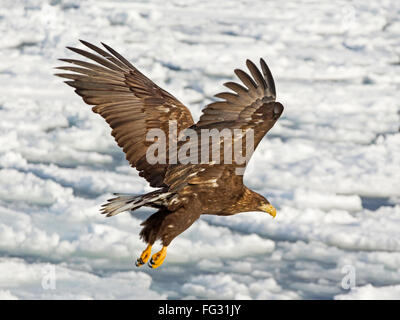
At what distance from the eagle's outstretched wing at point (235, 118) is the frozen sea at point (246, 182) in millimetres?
12219

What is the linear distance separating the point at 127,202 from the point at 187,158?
53 cm

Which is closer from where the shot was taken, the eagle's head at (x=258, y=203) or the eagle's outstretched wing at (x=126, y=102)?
the eagle's head at (x=258, y=203)

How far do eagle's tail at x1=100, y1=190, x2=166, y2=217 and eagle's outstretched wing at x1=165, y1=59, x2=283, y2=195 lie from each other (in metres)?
0.17

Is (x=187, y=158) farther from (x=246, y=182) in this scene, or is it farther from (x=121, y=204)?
(x=246, y=182)

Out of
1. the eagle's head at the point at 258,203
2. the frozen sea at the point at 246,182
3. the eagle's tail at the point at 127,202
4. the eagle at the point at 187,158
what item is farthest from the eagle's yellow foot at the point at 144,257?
the frozen sea at the point at 246,182

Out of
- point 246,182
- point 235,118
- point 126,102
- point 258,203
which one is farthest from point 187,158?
point 246,182

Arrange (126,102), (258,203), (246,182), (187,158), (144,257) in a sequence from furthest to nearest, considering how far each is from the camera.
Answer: (246,182) < (126,102) < (258,203) < (187,158) < (144,257)

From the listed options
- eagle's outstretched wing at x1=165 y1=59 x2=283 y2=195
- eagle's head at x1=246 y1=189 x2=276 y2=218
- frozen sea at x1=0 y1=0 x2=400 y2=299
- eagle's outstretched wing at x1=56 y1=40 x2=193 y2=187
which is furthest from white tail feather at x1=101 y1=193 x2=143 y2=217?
frozen sea at x1=0 y1=0 x2=400 y2=299

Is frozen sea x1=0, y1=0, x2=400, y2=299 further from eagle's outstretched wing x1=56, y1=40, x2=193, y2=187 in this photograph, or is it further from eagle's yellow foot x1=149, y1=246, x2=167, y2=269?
eagle's yellow foot x1=149, y1=246, x2=167, y2=269

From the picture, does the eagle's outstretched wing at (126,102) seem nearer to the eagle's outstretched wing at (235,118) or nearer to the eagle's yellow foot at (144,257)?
the eagle's outstretched wing at (235,118)

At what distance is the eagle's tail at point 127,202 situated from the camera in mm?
5461

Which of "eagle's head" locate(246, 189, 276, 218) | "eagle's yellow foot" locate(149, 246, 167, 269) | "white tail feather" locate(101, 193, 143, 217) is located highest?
"eagle's head" locate(246, 189, 276, 218)

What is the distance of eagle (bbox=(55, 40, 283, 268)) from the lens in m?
5.53

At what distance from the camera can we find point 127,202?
5.65 m
